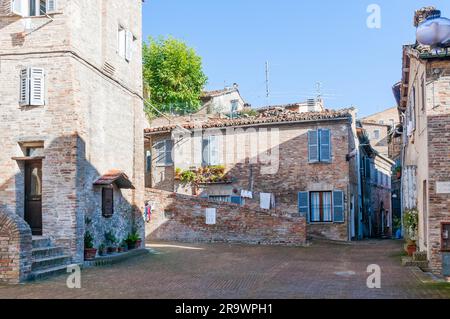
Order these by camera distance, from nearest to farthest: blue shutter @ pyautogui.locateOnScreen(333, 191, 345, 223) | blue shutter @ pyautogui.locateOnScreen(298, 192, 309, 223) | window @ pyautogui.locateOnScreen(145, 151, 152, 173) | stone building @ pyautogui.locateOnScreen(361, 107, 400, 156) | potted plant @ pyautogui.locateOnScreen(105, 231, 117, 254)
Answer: potted plant @ pyautogui.locateOnScreen(105, 231, 117, 254) → blue shutter @ pyautogui.locateOnScreen(333, 191, 345, 223) → blue shutter @ pyautogui.locateOnScreen(298, 192, 309, 223) → window @ pyautogui.locateOnScreen(145, 151, 152, 173) → stone building @ pyautogui.locateOnScreen(361, 107, 400, 156)

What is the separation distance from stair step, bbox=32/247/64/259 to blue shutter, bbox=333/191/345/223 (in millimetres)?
14344

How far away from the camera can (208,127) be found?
89.0 feet

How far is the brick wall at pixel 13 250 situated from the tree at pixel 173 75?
28.8 metres

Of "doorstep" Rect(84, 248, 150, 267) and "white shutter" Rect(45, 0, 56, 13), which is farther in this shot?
"doorstep" Rect(84, 248, 150, 267)

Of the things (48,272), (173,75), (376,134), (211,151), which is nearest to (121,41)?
(48,272)

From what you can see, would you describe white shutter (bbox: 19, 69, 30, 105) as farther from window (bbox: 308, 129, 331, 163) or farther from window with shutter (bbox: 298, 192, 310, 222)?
window with shutter (bbox: 298, 192, 310, 222)

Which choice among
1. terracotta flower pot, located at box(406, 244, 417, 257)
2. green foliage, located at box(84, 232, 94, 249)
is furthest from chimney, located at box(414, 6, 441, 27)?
green foliage, located at box(84, 232, 94, 249)

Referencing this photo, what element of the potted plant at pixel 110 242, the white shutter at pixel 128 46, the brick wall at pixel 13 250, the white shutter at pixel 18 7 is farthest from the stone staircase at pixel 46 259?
the white shutter at pixel 128 46

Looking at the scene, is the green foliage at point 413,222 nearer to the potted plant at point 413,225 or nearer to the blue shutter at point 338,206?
the potted plant at point 413,225

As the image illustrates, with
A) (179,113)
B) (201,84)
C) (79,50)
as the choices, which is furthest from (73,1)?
(201,84)

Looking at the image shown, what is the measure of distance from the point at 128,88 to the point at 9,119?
4.79m

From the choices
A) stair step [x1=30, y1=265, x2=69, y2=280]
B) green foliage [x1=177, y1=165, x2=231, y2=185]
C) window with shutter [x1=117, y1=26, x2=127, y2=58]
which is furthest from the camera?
green foliage [x1=177, y1=165, x2=231, y2=185]

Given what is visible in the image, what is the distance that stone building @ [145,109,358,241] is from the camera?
24.9 meters
